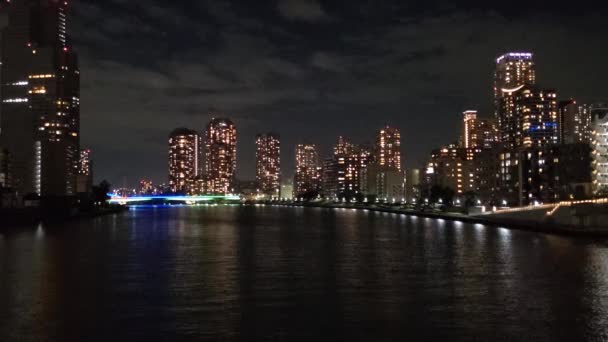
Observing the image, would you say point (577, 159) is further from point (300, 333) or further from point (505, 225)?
point (300, 333)

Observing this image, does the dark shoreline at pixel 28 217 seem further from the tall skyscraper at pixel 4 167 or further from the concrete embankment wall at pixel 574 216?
the concrete embankment wall at pixel 574 216

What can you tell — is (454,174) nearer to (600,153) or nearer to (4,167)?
(600,153)

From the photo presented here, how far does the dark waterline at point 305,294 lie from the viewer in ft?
60.2

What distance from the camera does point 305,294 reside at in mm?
24656

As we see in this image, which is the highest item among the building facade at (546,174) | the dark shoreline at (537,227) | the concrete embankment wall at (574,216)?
the building facade at (546,174)

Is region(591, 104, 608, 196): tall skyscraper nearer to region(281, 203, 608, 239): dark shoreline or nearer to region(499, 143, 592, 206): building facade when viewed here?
region(499, 143, 592, 206): building facade

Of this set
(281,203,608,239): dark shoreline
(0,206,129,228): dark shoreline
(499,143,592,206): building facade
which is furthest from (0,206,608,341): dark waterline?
(499,143,592,206): building facade

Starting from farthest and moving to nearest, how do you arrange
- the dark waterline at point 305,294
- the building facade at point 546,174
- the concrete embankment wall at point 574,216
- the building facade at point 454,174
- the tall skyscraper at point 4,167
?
1. the building facade at point 454,174
2. the tall skyscraper at point 4,167
3. the building facade at point 546,174
4. the concrete embankment wall at point 574,216
5. the dark waterline at point 305,294

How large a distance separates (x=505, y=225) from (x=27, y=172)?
127146 millimetres

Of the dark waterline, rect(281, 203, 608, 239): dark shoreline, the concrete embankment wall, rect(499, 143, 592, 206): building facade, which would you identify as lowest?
the dark waterline

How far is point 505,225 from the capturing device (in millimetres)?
76812

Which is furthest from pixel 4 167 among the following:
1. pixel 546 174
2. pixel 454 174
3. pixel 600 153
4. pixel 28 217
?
pixel 600 153

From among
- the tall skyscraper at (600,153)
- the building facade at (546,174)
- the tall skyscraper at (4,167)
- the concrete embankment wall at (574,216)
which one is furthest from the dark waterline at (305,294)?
the tall skyscraper at (4,167)

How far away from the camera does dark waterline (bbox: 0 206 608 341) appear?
18.3 m
